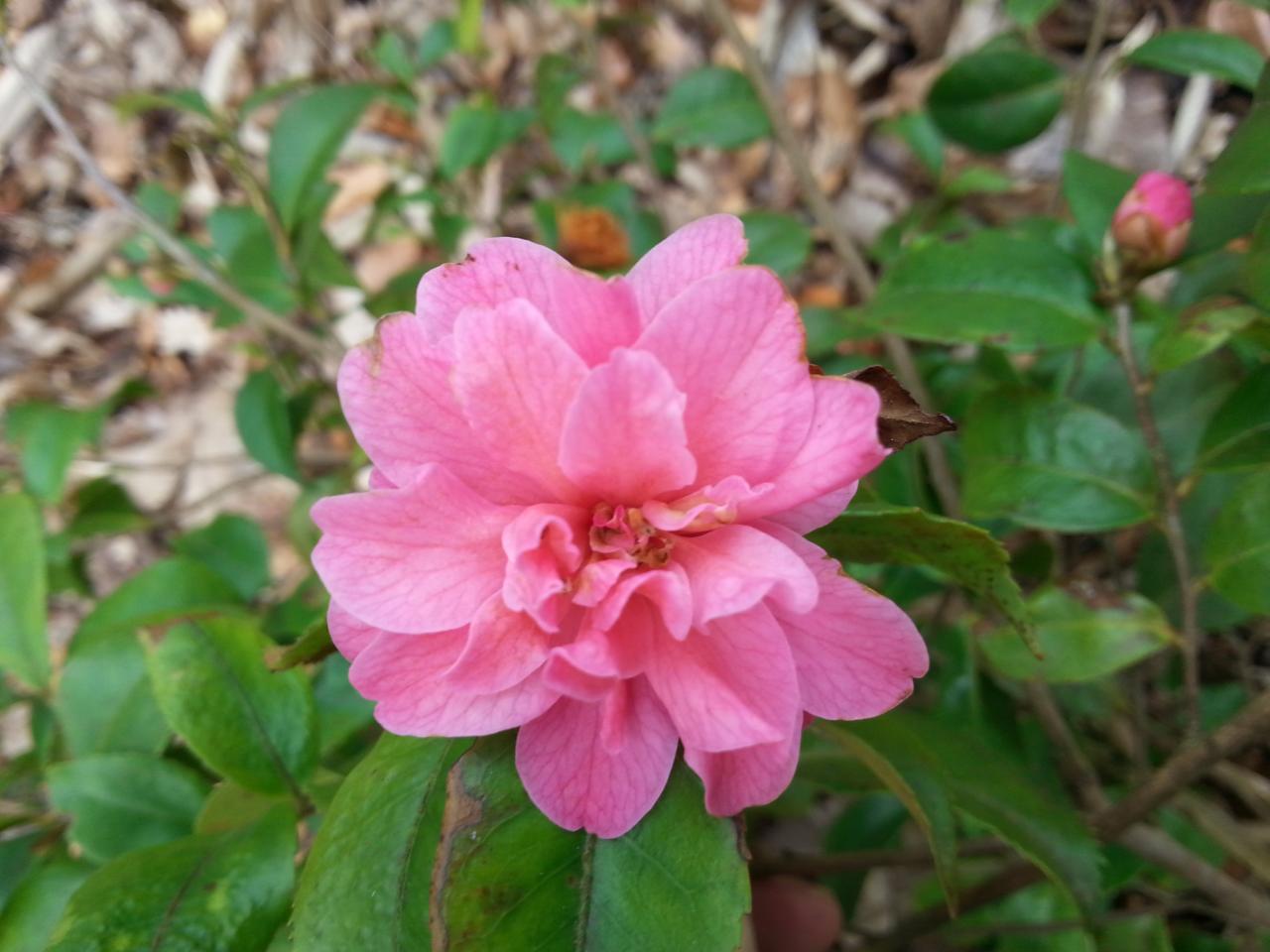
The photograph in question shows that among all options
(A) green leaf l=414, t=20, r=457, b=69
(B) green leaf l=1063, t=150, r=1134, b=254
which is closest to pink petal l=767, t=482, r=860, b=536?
(B) green leaf l=1063, t=150, r=1134, b=254

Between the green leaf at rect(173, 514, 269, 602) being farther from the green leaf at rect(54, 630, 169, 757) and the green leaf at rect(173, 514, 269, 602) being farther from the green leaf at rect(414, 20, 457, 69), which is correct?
the green leaf at rect(414, 20, 457, 69)

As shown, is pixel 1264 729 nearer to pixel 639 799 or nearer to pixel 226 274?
pixel 639 799

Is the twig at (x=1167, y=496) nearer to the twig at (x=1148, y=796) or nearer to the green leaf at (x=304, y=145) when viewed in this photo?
the twig at (x=1148, y=796)

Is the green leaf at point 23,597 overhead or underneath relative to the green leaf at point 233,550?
overhead

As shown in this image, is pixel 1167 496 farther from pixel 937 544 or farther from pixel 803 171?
pixel 803 171

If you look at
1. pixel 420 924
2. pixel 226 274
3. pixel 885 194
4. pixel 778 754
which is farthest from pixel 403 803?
pixel 885 194

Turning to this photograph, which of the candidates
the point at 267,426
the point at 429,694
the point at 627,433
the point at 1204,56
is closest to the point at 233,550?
the point at 267,426

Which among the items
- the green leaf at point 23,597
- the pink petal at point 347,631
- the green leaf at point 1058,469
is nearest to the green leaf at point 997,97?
the green leaf at point 1058,469

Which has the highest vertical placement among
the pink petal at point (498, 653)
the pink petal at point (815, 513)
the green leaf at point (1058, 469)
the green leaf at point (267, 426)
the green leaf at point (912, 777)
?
the pink petal at point (815, 513)
